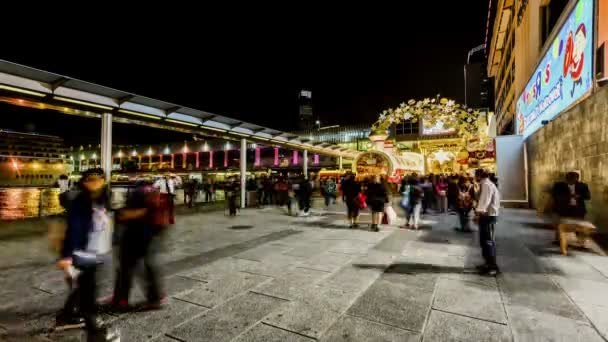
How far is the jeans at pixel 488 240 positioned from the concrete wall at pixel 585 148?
9.71ft

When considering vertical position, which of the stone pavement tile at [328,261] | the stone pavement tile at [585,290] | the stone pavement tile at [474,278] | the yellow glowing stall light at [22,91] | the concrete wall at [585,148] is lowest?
the stone pavement tile at [474,278]

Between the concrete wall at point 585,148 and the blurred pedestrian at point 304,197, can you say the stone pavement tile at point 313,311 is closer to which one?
the concrete wall at point 585,148

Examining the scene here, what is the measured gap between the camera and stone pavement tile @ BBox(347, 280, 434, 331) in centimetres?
341

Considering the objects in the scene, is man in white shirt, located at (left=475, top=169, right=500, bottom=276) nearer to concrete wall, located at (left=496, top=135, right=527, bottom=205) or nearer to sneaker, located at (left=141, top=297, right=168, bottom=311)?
sneaker, located at (left=141, top=297, right=168, bottom=311)

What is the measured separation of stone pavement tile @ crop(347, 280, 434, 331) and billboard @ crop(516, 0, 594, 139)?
7.84 m

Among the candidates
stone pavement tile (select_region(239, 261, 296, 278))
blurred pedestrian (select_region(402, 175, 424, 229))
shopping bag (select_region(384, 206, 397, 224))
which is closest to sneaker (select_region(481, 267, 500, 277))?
stone pavement tile (select_region(239, 261, 296, 278))

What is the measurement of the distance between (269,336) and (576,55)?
11328mm

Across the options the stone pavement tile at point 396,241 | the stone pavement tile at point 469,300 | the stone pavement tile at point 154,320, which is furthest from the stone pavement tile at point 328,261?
the stone pavement tile at point 154,320

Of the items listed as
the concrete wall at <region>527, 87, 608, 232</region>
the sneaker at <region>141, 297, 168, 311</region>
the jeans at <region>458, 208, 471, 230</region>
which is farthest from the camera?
the jeans at <region>458, 208, 471, 230</region>

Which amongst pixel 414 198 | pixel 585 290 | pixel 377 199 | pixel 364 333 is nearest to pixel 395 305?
pixel 364 333

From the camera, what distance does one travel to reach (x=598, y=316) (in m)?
3.46

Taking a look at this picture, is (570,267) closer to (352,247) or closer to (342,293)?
(352,247)

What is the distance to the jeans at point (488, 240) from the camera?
509 cm

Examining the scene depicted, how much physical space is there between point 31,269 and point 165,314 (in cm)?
376
